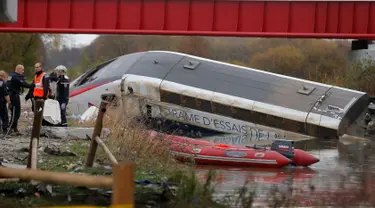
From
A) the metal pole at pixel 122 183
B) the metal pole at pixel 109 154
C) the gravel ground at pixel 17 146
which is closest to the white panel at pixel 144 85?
the gravel ground at pixel 17 146

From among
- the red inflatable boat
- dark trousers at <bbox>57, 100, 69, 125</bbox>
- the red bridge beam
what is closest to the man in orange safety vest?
dark trousers at <bbox>57, 100, 69, 125</bbox>

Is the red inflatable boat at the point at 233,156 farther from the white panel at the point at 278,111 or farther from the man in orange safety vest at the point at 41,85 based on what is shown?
the white panel at the point at 278,111

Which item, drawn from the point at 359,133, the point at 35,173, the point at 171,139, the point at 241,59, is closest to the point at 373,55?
the point at 359,133

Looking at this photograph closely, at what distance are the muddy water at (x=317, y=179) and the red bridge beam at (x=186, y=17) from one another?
3.75 metres

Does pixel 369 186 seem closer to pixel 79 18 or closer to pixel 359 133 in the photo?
pixel 79 18

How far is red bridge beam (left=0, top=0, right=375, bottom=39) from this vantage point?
21.3 meters

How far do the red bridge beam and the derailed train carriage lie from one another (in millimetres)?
5459

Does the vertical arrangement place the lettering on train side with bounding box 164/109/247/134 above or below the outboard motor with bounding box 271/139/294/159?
below

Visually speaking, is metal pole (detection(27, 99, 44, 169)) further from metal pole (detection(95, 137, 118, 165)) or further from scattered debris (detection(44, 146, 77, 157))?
scattered debris (detection(44, 146, 77, 157))

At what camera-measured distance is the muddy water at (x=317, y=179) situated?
9.47 m

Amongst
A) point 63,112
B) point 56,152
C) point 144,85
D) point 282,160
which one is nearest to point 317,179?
point 282,160

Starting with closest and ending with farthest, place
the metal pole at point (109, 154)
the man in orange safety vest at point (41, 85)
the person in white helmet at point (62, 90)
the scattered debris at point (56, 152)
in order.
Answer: the metal pole at point (109, 154) → the scattered debris at point (56, 152) → the man in orange safety vest at point (41, 85) → the person in white helmet at point (62, 90)

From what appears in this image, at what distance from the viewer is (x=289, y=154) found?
15.7 metres

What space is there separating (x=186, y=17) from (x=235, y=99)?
6.72m
